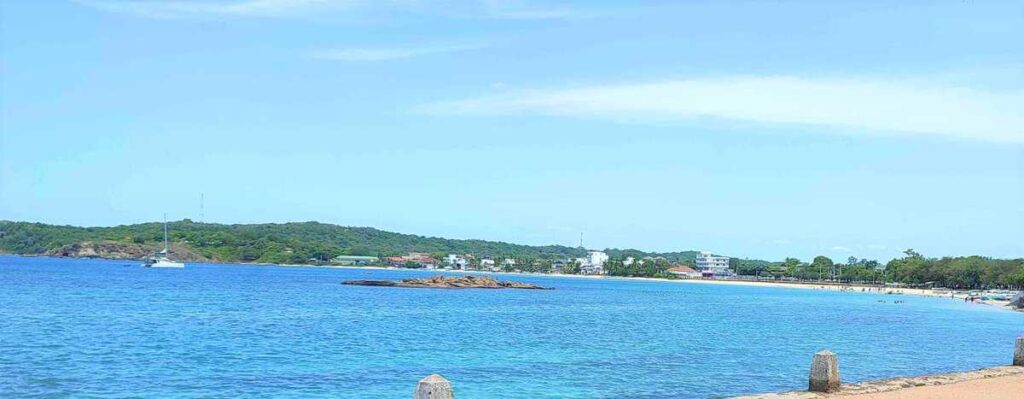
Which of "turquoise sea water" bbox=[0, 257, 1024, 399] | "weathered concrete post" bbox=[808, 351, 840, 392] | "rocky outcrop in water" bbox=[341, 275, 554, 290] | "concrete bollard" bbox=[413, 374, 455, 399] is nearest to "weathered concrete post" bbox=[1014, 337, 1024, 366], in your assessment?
"turquoise sea water" bbox=[0, 257, 1024, 399]

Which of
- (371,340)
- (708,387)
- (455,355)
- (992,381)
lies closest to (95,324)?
(371,340)

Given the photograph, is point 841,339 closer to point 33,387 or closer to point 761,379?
point 761,379

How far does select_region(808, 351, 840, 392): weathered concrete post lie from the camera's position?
19.9m

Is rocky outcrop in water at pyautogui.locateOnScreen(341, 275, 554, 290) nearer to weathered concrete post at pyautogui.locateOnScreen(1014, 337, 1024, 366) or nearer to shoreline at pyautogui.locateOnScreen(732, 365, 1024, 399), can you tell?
weathered concrete post at pyautogui.locateOnScreen(1014, 337, 1024, 366)

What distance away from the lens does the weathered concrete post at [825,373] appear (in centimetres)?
1988

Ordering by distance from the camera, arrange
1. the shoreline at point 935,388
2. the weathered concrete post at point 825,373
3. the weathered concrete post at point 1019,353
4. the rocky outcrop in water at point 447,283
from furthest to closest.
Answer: the rocky outcrop in water at point 447,283, the weathered concrete post at point 1019,353, the weathered concrete post at point 825,373, the shoreline at point 935,388

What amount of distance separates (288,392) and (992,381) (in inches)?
675

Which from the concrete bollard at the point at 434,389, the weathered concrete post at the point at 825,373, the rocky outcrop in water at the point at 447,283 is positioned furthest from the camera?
the rocky outcrop in water at the point at 447,283

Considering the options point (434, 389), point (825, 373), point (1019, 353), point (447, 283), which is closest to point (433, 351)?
point (825, 373)

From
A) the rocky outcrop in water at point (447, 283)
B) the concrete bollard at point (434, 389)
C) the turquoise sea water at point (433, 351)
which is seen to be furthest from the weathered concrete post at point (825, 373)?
the rocky outcrop in water at point (447, 283)

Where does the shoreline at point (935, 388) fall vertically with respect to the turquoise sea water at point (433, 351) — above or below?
above

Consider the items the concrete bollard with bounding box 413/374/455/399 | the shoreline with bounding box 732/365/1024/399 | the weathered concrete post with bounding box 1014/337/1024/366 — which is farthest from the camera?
the weathered concrete post with bounding box 1014/337/1024/366

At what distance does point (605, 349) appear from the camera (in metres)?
38.9

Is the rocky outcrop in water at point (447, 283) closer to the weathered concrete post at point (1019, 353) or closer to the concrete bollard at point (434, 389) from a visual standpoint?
the weathered concrete post at point (1019, 353)
